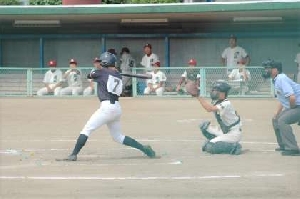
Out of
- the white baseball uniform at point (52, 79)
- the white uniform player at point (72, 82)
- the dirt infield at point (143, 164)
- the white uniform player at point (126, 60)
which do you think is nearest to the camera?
the dirt infield at point (143, 164)

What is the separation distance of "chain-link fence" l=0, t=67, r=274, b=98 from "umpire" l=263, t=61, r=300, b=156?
9.42m

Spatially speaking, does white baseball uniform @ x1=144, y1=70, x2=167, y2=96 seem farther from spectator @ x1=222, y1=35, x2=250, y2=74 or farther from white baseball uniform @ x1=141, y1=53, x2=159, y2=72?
spectator @ x1=222, y1=35, x2=250, y2=74

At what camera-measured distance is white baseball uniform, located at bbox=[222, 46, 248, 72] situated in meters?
24.4

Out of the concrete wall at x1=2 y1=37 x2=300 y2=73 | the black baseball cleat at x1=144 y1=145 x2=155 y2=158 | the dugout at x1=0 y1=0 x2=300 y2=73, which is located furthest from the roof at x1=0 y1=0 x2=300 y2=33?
the black baseball cleat at x1=144 y1=145 x2=155 y2=158

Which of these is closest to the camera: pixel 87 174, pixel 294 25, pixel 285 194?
pixel 285 194

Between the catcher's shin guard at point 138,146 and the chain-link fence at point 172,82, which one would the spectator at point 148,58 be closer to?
the chain-link fence at point 172,82

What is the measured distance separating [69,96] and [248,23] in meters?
6.45

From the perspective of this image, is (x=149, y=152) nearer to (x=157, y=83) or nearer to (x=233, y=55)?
(x=157, y=83)

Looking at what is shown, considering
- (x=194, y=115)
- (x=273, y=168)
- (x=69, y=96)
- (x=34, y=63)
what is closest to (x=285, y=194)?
(x=273, y=168)

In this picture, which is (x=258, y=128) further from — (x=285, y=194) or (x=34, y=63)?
(x=34, y=63)

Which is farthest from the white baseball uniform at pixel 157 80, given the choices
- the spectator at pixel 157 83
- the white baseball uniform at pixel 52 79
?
the white baseball uniform at pixel 52 79

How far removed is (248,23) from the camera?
26.0 m

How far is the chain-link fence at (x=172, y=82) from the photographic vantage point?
894 inches

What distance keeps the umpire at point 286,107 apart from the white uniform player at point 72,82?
1187 centimetres
